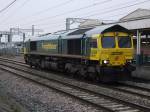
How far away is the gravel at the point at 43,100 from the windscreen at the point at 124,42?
15.7 ft

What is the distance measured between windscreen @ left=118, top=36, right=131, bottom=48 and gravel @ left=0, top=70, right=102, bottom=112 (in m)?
4.80

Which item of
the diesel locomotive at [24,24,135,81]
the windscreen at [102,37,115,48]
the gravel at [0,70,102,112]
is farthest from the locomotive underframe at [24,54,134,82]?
the gravel at [0,70,102,112]

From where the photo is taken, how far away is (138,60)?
91.7ft

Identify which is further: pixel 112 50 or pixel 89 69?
pixel 89 69

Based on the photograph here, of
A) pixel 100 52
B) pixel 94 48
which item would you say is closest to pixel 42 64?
pixel 94 48

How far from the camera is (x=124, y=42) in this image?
2059 centimetres

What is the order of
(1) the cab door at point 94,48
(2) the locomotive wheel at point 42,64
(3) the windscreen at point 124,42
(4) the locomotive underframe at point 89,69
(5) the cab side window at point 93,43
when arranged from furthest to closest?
(2) the locomotive wheel at point 42,64
(3) the windscreen at point 124,42
(5) the cab side window at point 93,43
(1) the cab door at point 94,48
(4) the locomotive underframe at point 89,69

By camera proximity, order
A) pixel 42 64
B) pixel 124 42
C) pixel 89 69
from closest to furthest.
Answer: pixel 124 42
pixel 89 69
pixel 42 64

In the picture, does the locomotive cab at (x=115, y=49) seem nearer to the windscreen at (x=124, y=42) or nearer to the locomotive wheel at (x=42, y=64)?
the windscreen at (x=124, y=42)

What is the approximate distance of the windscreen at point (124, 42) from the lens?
20422 mm

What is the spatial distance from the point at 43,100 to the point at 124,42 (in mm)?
7301

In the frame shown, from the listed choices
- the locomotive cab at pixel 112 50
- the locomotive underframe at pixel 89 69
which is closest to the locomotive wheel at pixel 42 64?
the locomotive underframe at pixel 89 69

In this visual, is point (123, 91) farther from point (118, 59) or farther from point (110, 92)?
point (118, 59)

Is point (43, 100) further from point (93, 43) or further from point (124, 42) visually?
point (124, 42)
